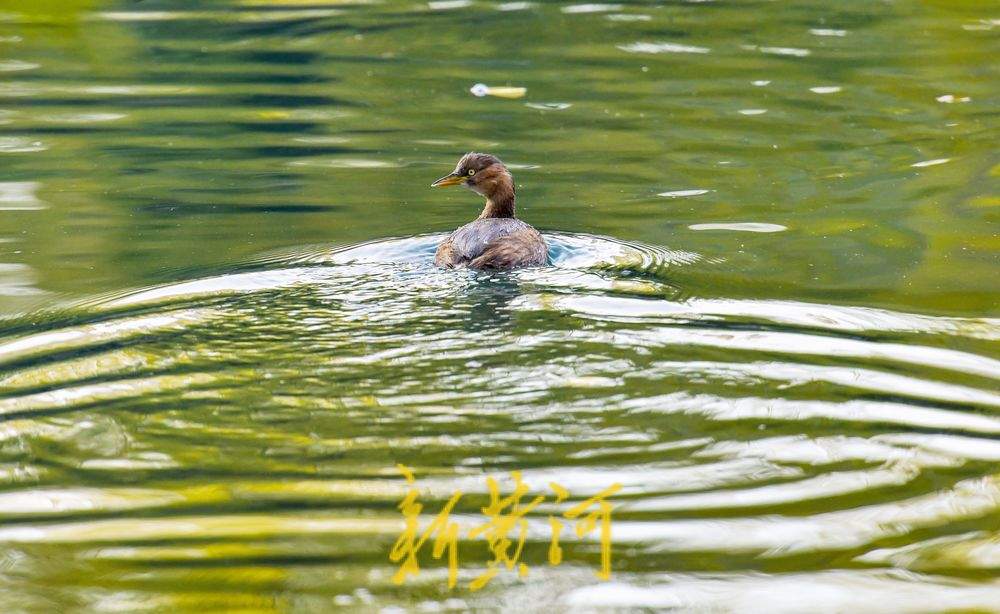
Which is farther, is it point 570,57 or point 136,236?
point 570,57

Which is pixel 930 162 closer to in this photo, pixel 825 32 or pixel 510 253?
pixel 510 253

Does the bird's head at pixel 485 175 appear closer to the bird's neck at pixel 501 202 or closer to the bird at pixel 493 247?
the bird's neck at pixel 501 202

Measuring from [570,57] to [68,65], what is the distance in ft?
17.8

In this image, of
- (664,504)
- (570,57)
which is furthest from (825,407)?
(570,57)

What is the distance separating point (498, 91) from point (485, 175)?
14.3 ft

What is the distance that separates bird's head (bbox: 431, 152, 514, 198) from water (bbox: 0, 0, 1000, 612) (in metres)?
0.48

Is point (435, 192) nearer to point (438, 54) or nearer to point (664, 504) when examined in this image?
point (438, 54)

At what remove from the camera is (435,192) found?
472 inches

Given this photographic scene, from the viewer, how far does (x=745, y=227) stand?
34.8 feet

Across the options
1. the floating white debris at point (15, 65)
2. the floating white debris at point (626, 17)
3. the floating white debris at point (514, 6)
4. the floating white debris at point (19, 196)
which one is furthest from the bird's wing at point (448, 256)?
the floating white debris at point (514, 6)

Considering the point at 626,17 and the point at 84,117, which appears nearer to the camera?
the point at 84,117

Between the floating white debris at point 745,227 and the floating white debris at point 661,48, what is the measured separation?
620 cm

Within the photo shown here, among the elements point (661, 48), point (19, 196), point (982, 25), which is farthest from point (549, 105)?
point (982, 25)

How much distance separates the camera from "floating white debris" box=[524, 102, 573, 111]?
46.8 ft
